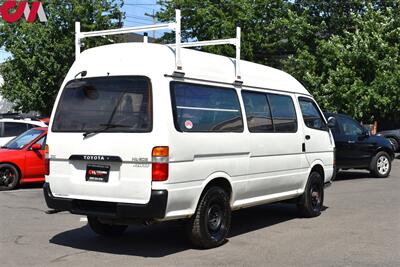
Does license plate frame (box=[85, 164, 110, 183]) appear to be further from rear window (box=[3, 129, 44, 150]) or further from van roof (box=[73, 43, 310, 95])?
rear window (box=[3, 129, 44, 150])

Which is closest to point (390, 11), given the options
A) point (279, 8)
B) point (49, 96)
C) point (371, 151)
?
point (279, 8)

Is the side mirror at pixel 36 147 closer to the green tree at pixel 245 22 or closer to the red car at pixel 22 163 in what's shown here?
the red car at pixel 22 163

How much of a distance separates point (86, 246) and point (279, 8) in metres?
22.9

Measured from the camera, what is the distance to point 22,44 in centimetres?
2670

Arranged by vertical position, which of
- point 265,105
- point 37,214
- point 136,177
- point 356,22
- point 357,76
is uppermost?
point 356,22

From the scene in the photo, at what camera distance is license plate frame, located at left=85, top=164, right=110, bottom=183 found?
6.31m

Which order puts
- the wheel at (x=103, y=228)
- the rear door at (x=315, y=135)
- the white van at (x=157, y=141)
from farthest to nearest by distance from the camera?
the rear door at (x=315, y=135) → the wheel at (x=103, y=228) → the white van at (x=157, y=141)

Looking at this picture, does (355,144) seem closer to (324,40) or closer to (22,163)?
(22,163)

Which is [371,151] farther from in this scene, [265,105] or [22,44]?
[22,44]

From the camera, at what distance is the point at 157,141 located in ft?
19.9

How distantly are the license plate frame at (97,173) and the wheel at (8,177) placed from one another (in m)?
6.85

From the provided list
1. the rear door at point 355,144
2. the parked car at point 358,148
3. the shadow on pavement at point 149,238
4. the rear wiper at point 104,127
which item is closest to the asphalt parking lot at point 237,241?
the shadow on pavement at point 149,238

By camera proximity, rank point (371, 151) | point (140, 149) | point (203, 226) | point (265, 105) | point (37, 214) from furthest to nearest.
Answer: point (371, 151) → point (37, 214) → point (265, 105) → point (203, 226) → point (140, 149)

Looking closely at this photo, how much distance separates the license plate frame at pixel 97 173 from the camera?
6313 millimetres
